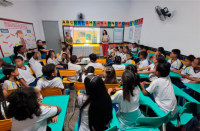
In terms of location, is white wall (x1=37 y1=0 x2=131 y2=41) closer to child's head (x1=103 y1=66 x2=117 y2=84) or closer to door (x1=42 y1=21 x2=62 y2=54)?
door (x1=42 y1=21 x2=62 y2=54)

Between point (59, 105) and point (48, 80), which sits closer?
point (59, 105)

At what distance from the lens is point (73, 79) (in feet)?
7.60

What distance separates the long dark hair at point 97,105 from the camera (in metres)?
0.85

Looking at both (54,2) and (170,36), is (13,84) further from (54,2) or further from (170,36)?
(54,2)

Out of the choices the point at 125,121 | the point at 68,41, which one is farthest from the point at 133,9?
the point at 125,121

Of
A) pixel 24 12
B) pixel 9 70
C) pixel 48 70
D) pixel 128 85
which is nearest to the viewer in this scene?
pixel 128 85

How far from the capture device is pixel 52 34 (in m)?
5.54

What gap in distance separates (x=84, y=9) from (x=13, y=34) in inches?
137

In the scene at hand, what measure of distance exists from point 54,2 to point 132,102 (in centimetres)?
604

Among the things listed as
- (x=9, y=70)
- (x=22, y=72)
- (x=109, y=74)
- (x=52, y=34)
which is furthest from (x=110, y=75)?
(x=52, y=34)

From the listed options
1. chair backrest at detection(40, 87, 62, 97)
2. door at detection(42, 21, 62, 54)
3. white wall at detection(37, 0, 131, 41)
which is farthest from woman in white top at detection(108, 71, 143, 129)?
door at detection(42, 21, 62, 54)

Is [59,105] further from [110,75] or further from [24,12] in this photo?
[24,12]

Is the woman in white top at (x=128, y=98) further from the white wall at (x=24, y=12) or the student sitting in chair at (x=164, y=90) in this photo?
the white wall at (x=24, y=12)

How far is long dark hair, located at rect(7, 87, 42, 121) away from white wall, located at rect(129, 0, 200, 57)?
326 centimetres
